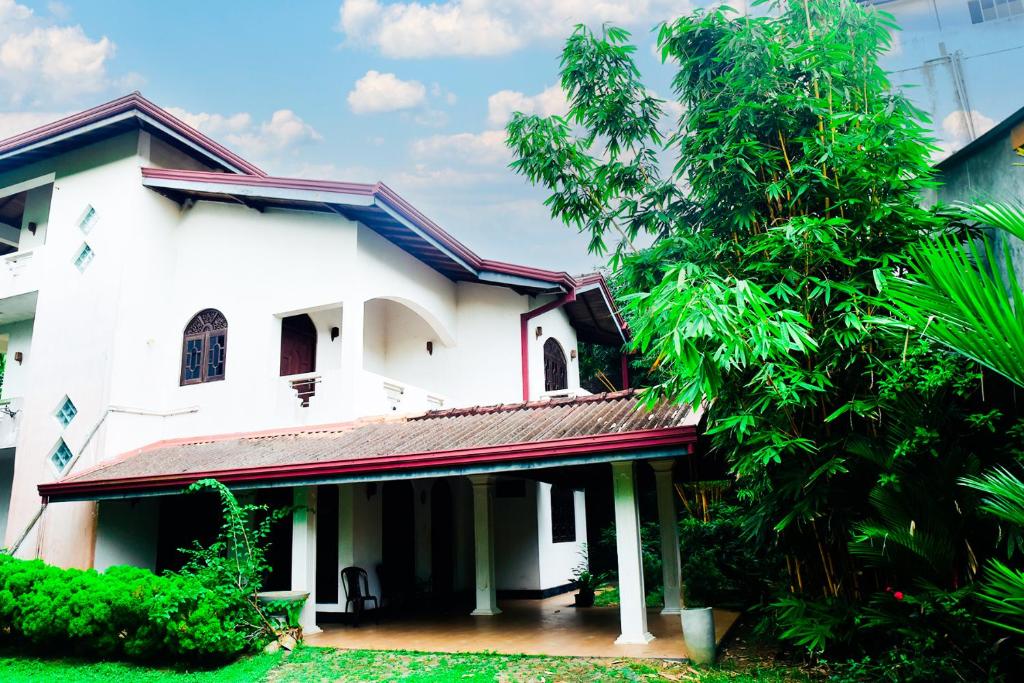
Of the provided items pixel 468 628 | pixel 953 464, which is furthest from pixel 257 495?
pixel 953 464

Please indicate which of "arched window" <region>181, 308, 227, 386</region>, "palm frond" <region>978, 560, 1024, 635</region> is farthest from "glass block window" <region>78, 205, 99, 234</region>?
"palm frond" <region>978, 560, 1024, 635</region>

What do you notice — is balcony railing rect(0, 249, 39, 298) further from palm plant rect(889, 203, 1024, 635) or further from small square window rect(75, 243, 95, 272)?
palm plant rect(889, 203, 1024, 635)

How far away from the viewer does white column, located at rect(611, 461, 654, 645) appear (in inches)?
318

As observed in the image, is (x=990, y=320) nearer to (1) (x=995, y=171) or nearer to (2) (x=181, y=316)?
(1) (x=995, y=171)

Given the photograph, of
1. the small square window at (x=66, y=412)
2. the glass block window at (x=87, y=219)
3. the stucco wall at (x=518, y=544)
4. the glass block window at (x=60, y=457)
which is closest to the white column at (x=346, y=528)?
the stucco wall at (x=518, y=544)

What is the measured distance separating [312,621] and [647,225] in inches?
260

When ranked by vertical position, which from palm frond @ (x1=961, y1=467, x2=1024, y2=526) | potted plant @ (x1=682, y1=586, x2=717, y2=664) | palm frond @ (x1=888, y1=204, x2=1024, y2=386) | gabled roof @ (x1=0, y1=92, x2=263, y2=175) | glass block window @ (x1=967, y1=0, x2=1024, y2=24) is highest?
gabled roof @ (x1=0, y1=92, x2=263, y2=175)

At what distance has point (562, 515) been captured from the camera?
50.2 ft

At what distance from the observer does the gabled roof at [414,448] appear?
25.5 feet

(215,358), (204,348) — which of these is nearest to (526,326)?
(215,358)

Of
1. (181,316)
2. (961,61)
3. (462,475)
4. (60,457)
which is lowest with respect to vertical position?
(462,475)

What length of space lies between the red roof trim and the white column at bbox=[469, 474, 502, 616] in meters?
2.78

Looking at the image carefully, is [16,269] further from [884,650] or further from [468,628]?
[884,650]

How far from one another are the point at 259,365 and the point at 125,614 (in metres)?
4.68
